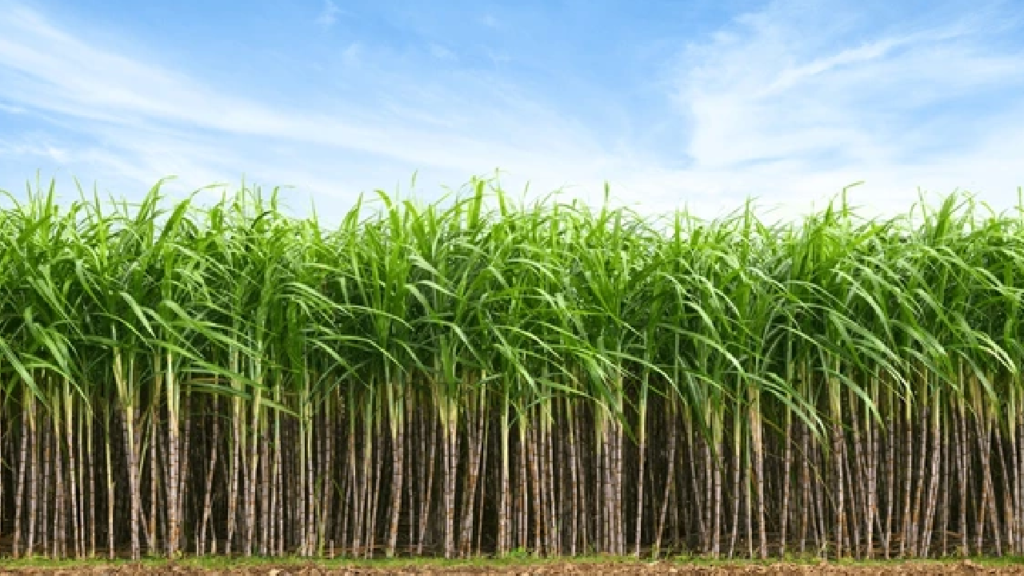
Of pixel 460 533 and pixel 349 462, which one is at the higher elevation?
pixel 349 462

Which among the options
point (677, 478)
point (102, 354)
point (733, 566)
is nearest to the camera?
point (733, 566)

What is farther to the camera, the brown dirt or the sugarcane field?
the sugarcane field

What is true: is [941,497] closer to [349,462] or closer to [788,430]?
[788,430]

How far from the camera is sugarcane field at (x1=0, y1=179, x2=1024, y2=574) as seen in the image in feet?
13.3

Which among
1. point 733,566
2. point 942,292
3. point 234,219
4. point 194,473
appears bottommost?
point 733,566

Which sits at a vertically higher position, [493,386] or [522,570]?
Result: [493,386]

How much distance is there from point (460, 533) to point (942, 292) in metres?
2.13

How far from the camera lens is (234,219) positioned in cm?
443

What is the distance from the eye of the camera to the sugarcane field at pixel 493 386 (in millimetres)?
4059

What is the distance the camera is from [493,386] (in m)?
4.19

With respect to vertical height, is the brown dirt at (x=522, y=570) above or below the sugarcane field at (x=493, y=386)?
below

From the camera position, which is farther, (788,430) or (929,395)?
(929,395)

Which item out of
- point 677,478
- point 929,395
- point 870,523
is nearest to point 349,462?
point 677,478

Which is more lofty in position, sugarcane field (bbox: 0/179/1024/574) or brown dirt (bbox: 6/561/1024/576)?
sugarcane field (bbox: 0/179/1024/574)
